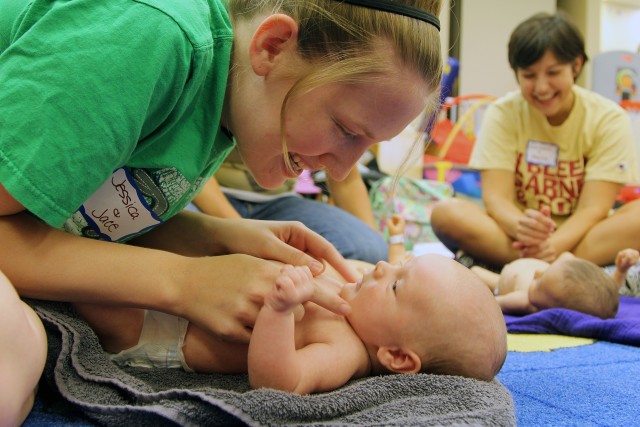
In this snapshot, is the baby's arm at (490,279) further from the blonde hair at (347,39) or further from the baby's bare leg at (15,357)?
the baby's bare leg at (15,357)

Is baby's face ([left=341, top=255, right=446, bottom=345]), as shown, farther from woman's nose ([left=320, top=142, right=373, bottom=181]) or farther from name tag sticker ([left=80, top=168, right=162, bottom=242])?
name tag sticker ([left=80, top=168, right=162, bottom=242])

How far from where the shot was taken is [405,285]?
33.4 inches

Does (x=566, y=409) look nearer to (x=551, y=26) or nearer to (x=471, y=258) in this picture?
(x=471, y=258)

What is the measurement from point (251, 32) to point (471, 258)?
62.9 inches

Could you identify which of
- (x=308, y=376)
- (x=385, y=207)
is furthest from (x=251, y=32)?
(x=385, y=207)

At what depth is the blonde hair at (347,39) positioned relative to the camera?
29.9 inches

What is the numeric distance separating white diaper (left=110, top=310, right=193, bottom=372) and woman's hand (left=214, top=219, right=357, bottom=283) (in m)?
0.15

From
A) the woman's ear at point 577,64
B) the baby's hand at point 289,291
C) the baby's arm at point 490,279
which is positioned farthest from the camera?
the woman's ear at point 577,64

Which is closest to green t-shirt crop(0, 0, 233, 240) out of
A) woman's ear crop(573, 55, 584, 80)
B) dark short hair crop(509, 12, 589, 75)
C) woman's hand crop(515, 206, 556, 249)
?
woman's hand crop(515, 206, 556, 249)

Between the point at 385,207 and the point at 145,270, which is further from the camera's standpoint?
the point at 385,207

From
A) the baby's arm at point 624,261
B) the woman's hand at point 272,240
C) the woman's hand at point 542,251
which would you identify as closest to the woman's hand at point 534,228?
the woman's hand at point 542,251

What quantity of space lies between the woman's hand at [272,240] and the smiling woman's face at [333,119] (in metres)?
0.12

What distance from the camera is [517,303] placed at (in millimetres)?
1626

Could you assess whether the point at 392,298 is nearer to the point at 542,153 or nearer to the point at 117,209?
the point at 117,209
